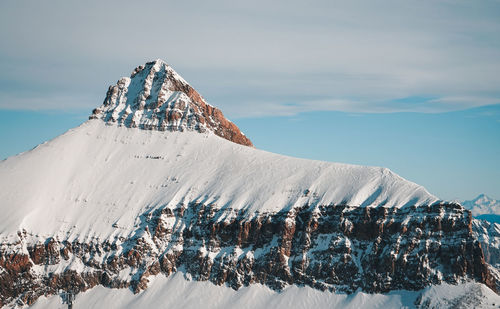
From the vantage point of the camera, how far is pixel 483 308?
6024 inches

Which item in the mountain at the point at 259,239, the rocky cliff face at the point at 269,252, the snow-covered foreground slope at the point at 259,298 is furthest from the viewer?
the mountain at the point at 259,239

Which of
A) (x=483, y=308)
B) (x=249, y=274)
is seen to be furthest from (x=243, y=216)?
(x=483, y=308)

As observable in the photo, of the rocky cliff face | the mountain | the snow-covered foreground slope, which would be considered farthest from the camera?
the mountain

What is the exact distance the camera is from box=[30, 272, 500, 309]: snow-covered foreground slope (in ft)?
518

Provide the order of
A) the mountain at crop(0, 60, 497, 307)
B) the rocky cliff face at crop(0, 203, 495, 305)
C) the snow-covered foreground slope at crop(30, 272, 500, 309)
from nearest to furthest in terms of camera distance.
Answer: the snow-covered foreground slope at crop(30, 272, 500, 309) → the rocky cliff face at crop(0, 203, 495, 305) → the mountain at crop(0, 60, 497, 307)

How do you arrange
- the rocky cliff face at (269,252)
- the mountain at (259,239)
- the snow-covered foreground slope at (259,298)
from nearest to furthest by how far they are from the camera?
the snow-covered foreground slope at (259,298) < the rocky cliff face at (269,252) < the mountain at (259,239)

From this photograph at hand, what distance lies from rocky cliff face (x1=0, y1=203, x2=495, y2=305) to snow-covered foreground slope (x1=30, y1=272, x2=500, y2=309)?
2.44 meters

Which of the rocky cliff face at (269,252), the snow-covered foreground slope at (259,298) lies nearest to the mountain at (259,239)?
the rocky cliff face at (269,252)

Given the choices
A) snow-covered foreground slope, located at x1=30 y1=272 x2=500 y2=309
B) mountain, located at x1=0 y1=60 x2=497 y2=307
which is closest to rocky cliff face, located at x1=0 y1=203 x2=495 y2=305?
mountain, located at x1=0 y1=60 x2=497 y2=307

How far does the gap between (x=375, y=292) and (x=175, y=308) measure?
2413 inches

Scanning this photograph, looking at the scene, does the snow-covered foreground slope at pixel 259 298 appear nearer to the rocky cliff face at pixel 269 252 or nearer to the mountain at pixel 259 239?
the mountain at pixel 259 239

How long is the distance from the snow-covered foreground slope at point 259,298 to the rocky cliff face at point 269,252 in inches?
96.1

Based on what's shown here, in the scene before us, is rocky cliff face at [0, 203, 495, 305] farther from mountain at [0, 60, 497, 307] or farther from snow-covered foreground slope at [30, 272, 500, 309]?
snow-covered foreground slope at [30, 272, 500, 309]

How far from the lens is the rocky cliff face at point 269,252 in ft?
543
